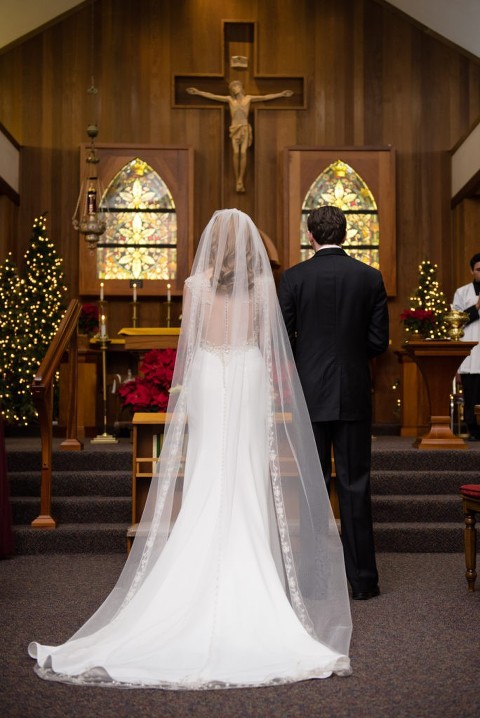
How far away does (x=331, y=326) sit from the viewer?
4.46m

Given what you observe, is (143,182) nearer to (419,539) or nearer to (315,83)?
(315,83)

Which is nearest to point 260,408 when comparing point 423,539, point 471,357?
point 423,539

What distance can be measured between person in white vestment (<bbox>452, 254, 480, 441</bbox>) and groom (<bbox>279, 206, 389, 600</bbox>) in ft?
13.4

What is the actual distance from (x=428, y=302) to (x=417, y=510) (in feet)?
14.0

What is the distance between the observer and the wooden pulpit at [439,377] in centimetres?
700

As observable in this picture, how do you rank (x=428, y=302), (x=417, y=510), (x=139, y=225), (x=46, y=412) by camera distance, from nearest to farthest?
(x=46, y=412), (x=417, y=510), (x=428, y=302), (x=139, y=225)

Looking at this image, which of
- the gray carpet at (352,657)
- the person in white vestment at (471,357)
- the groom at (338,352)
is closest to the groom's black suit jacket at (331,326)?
the groom at (338,352)

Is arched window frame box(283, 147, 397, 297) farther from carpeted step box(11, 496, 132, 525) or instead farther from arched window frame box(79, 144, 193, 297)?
carpeted step box(11, 496, 132, 525)

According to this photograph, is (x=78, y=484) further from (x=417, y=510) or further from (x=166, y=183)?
(x=166, y=183)

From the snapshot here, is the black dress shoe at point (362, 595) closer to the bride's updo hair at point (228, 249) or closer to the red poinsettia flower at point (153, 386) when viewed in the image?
the bride's updo hair at point (228, 249)

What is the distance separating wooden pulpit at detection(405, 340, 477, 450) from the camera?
700 cm

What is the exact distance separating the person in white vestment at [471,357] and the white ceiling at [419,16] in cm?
357

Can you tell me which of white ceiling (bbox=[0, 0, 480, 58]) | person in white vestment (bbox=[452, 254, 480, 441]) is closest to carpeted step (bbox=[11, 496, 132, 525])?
person in white vestment (bbox=[452, 254, 480, 441])

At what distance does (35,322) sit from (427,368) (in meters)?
4.28
